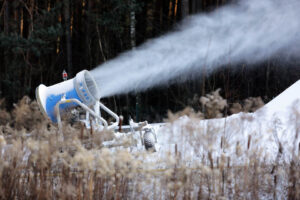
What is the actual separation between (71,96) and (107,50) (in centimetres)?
775

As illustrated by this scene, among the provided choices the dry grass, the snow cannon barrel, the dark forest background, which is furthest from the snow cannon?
the dark forest background

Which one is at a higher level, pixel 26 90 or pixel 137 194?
pixel 26 90

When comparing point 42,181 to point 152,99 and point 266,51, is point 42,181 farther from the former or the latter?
point 152,99

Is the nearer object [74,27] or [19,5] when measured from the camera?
[19,5]

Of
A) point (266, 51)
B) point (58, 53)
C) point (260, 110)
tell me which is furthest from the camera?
point (58, 53)

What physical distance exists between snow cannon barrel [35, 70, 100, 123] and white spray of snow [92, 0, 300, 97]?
70 centimetres

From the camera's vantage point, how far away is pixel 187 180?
260cm

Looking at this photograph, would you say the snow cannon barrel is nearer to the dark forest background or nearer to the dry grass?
the dry grass

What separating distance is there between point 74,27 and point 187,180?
12.8 metres

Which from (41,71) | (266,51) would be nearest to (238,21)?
(266,51)

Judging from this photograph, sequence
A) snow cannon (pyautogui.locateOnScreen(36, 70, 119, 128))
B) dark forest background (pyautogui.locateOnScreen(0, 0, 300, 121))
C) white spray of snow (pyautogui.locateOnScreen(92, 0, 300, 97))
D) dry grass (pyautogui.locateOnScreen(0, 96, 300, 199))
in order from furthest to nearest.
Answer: dark forest background (pyautogui.locateOnScreen(0, 0, 300, 121)) < white spray of snow (pyautogui.locateOnScreen(92, 0, 300, 97)) < snow cannon (pyautogui.locateOnScreen(36, 70, 119, 128)) < dry grass (pyautogui.locateOnScreen(0, 96, 300, 199))

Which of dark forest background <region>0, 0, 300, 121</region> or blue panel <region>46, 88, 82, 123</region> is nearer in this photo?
blue panel <region>46, 88, 82, 123</region>

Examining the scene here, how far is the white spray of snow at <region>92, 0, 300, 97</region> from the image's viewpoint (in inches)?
295

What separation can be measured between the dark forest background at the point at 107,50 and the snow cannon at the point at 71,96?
200 inches
